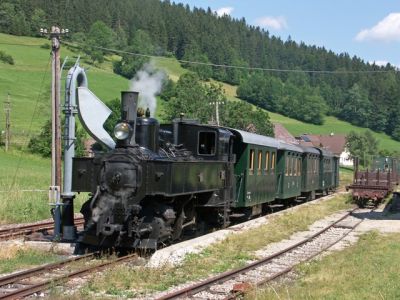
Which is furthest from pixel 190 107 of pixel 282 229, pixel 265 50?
pixel 265 50

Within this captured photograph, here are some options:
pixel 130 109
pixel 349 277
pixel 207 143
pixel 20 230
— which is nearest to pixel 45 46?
pixel 20 230

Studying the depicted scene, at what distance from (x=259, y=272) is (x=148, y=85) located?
30.7 ft

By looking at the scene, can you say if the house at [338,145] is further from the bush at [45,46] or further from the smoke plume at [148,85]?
the smoke plume at [148,85]

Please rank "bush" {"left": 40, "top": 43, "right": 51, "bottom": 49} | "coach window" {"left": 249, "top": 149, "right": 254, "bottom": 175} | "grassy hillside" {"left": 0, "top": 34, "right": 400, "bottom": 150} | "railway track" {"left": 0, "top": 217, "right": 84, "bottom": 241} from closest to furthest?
1. "railway track" {"left": 0, "top": 217, "right": 84, "bottom": 241}
2. "coach window" {"left": 249, "top": 149, "right": 254, "bottom": 175}
3. "grassy hillside" {"left": 0, "top": 34, "right": 400, "bottom": 150}
4. "bush" {"left": 40, "top": 43, "right": 51, "bottom": 49}

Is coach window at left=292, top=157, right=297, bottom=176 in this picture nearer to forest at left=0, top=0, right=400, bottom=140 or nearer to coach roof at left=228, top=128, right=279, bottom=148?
coach roof at left=228, top=128, right=279, bottom=148

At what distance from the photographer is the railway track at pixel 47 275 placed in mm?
8438

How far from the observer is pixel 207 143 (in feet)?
48.0

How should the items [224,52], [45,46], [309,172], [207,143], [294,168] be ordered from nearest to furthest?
1. [207,143]
2. [294,168]
3. [309,172]
4. [45,46]
5. [224,52]

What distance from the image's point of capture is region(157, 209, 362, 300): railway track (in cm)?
865

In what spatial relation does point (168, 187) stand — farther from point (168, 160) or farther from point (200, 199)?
point (200, 199)

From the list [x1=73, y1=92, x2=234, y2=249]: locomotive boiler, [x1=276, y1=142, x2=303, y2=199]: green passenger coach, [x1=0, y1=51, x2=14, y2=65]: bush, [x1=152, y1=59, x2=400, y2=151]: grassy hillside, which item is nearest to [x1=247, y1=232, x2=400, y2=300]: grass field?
[x1=73, y1=92, x2=234, y2=249]: locomotive boiler

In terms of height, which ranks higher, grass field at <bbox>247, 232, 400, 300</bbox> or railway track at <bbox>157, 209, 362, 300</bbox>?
grass field at <bbox>247, 232, 400, 300</bbox>

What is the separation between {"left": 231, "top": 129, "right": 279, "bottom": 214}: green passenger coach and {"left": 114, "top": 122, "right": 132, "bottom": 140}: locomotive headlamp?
223 inches

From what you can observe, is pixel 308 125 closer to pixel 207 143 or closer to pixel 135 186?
pixel 207 143
